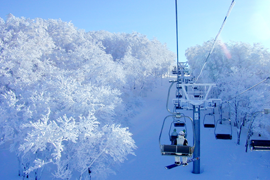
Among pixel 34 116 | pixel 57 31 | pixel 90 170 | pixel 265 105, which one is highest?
pixel 57 31

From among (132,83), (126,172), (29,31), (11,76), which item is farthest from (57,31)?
(126,172)

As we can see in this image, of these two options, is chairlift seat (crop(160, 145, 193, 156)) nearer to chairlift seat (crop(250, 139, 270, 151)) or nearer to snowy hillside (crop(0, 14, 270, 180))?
chairlift seat (crop(250, 139, 270, 151))

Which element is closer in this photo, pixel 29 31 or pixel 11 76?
pixel 11 76

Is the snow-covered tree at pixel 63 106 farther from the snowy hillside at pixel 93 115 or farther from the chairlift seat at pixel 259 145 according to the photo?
the chairlift seat at pixel 259 145

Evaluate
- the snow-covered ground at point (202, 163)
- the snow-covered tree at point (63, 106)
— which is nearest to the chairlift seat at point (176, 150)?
the snow-covered tree at point (63, 106)

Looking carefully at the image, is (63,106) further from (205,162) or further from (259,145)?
(205,162)

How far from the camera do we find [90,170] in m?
13.7

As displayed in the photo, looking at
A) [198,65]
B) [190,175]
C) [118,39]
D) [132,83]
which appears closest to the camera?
[190,175]

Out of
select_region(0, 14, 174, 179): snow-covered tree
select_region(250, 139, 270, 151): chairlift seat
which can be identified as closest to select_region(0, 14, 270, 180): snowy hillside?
select_region(0, 14, 174, 179): snow-covered tree

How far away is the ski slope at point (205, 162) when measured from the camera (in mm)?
16797

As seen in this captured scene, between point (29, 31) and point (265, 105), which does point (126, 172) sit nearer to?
point (265, 105)

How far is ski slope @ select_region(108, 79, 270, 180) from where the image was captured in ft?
55.1

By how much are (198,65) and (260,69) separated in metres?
11.1

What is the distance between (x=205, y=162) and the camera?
19.3m
